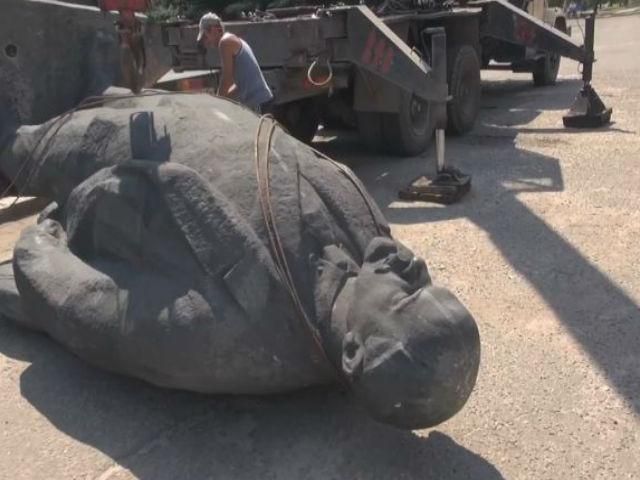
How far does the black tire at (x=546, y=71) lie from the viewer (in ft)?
42.0

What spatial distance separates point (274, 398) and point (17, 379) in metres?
1.25

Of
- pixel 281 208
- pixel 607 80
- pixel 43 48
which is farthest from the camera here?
pixel 607 80

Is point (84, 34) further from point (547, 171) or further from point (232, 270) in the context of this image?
point (547, 171)

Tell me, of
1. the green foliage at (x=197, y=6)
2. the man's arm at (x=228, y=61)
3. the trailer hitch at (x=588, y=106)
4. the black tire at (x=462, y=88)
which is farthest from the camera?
the green foliage at (x=197, y=6)

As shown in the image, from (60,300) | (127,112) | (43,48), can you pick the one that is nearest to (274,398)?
(60,300)

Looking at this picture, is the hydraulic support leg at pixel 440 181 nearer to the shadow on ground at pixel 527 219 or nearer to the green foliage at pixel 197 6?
the shadow on ground at pixel 527 219

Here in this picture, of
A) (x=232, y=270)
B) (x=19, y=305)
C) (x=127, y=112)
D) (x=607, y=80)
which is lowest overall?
(x=607, y=80)

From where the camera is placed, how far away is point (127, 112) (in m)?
3.92

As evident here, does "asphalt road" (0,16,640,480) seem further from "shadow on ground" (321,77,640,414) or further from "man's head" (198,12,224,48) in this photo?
"man's head" (198,12,224,48)

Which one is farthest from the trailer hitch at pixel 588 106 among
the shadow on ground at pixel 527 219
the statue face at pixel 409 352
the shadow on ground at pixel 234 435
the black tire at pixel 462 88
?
the statue face at pixel 409 352

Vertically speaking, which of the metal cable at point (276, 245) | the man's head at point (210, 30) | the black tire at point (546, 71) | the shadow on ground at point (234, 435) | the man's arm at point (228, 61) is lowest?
the black tire at point (546, 71)

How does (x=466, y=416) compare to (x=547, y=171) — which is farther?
(x=547, y=171)

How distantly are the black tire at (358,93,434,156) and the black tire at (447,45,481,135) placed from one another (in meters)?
0.59

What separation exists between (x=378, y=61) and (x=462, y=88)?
8.80ft
